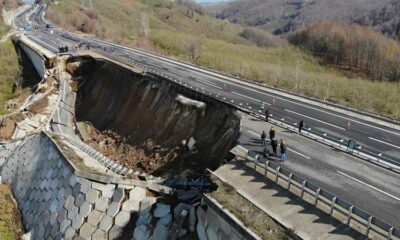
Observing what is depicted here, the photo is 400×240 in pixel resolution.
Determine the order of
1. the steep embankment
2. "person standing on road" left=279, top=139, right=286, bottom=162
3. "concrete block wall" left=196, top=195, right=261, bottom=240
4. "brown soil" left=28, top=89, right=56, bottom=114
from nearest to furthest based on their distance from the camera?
1. "concrete block wall" left=196, top=195, right=261, bottom=240
2. "person standing on road" left=279, top=139, right=286, bottom=162
3. the steep embankment
4. "brown soil" left=28, top=89, right=56, bottom=114

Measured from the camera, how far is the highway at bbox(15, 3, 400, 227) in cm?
1778

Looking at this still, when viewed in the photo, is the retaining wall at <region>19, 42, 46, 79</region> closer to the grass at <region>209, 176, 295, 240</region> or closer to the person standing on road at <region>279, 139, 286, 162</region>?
the person standing on road at <region>279, 139, 286, 162</region>

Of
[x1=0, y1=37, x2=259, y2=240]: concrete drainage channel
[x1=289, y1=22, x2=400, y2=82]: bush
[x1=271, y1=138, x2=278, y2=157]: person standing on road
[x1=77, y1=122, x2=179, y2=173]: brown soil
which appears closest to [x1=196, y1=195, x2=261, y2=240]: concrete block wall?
[x1=0, y1=37, x2=259, y2=240]: concrete drainage channel

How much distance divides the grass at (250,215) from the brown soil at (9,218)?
15.0m

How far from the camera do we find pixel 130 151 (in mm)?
33750

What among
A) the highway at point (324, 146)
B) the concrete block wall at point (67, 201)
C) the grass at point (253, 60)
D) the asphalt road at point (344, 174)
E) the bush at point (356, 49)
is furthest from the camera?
the bush at point (356, 49)

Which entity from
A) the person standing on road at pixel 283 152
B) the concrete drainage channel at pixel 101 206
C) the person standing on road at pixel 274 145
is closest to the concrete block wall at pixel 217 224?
the concrete drainage channel at pixel 101 206

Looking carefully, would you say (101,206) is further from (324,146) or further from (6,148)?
(6,148)

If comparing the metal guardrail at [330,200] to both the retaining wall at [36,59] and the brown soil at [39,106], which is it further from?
the retaining wall at [36,59]

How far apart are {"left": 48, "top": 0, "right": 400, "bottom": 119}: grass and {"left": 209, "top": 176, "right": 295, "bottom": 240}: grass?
24064mm

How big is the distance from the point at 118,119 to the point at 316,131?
73.8 feet

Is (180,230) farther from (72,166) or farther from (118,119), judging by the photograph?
(118,119)

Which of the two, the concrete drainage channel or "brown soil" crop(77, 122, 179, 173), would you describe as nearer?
the concrete drainage channel

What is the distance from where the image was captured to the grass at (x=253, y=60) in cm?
4278
